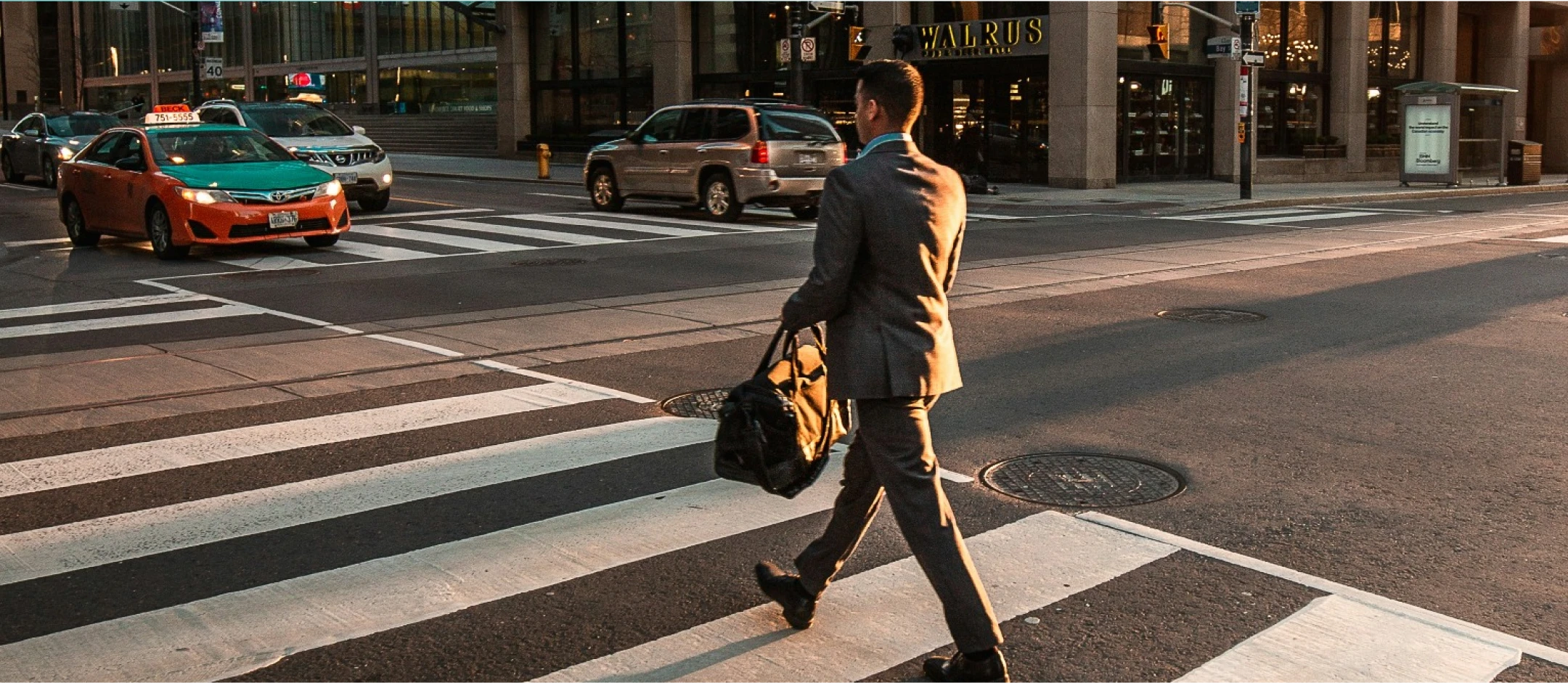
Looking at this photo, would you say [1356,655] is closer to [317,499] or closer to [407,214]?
[317,499]

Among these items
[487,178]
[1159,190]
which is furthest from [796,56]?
[487,178]

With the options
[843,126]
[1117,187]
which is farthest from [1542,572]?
[843,126]

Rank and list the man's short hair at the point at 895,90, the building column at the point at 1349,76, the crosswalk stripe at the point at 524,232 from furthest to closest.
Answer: the building column at the point at 1349,76
the crosswalk stripe at the point at 524,232
the man's short hair at the point at 895,90

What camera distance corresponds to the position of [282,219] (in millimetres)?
16328

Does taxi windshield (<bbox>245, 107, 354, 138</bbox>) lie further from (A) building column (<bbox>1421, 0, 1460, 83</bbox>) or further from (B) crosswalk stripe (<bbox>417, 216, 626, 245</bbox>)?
(A) building column (<bbox>1421, 0, 1460, 83</bbox>)

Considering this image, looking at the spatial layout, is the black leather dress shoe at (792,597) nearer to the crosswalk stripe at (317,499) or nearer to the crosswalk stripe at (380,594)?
the crosswalk stripe at (380,594)

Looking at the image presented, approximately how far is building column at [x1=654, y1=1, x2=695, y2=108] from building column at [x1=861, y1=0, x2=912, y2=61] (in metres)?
6.65

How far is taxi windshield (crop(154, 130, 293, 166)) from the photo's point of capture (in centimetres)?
1694

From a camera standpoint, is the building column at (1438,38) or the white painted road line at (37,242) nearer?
the white painted road line at (37,242)

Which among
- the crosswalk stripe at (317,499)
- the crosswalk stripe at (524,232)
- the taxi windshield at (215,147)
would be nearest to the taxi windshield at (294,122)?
the crosswalk stripe at (524,232)

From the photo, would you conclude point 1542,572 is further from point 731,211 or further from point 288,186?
point 731,211

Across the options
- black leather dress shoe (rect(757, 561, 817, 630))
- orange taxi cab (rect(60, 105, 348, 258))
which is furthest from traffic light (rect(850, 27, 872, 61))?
black leather dress shoe (rect(757, 561, 817, 630))

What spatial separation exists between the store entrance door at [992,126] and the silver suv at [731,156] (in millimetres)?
12413

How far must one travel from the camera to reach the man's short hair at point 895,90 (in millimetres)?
4152
